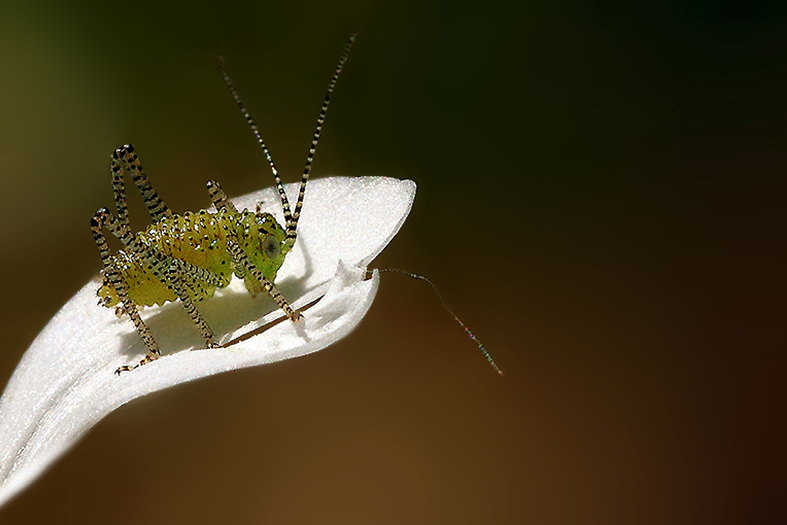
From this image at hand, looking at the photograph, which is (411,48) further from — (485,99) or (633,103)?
(633,103)

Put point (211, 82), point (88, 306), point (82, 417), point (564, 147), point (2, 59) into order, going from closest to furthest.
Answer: point (82, 417)
point (88, 306)
point (2, 59)
point (211, 82)
point (564, 147)

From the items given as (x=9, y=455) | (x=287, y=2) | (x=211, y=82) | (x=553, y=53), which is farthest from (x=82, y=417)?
(x=553, y=53)

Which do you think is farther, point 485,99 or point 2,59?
point 485,99

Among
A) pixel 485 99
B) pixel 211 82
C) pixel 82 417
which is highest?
pixel 211 82

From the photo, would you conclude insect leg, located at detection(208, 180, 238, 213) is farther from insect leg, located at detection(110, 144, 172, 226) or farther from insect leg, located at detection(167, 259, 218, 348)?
insect leg, located at detection(167, 259, 218, 348)

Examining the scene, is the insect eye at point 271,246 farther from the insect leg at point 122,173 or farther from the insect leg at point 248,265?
the insect leg at point 122,173

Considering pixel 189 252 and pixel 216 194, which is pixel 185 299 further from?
pixel 216 194
